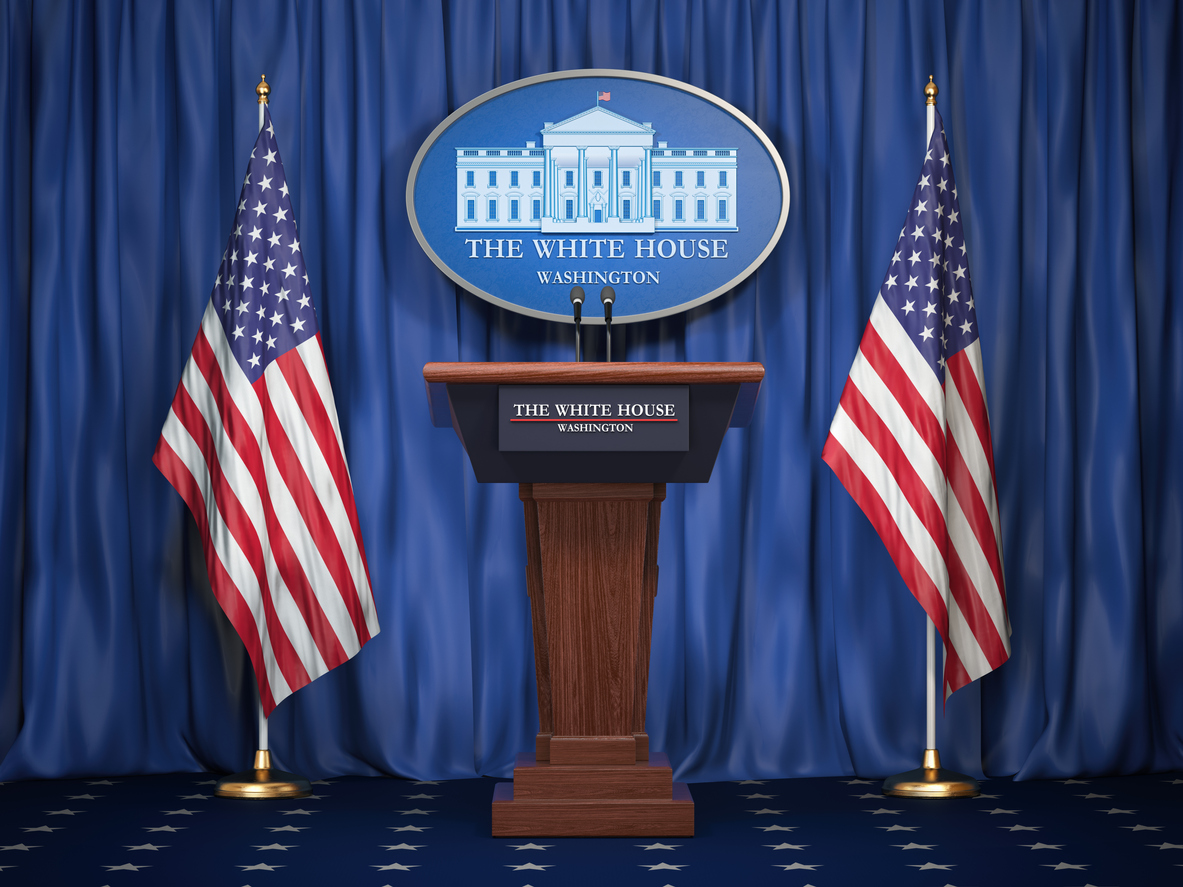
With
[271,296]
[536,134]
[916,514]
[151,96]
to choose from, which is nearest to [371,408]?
[271,296]

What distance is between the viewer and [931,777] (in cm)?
297

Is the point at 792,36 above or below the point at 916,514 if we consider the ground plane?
above

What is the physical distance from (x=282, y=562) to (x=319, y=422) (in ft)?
1.38

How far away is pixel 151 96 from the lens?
344cm

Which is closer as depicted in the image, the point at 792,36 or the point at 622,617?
the point at 622,617

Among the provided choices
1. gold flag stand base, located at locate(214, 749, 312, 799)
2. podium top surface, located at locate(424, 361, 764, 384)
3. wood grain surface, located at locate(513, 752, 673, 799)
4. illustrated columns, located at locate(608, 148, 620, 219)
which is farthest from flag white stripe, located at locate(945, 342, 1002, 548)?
gold flag stand base, located at locate(214, 749, 312, 799)

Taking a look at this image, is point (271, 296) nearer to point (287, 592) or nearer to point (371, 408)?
point (371, 408)

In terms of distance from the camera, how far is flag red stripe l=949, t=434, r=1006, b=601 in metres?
3.03

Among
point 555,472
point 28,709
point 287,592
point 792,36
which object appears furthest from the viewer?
point 792,36

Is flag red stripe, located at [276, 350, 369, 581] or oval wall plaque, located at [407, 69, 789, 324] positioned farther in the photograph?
oval wall plaque, located at [407, 69, 789, 324]

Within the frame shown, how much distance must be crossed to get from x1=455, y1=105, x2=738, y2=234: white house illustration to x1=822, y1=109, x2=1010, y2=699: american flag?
630 millimetres

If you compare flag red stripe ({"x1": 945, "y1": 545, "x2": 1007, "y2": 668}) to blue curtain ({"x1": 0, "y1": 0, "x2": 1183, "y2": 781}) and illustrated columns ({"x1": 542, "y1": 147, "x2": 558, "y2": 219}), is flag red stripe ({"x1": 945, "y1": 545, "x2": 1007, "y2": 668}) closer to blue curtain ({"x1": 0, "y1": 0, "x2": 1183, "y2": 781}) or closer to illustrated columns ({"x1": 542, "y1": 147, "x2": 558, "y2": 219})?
blue curtain ({"x1": 0, "y1": 0, "x2": 1183, "y2": 781})

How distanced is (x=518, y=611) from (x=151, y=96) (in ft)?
6.97

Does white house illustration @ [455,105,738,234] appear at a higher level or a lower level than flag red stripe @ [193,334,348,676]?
higher
